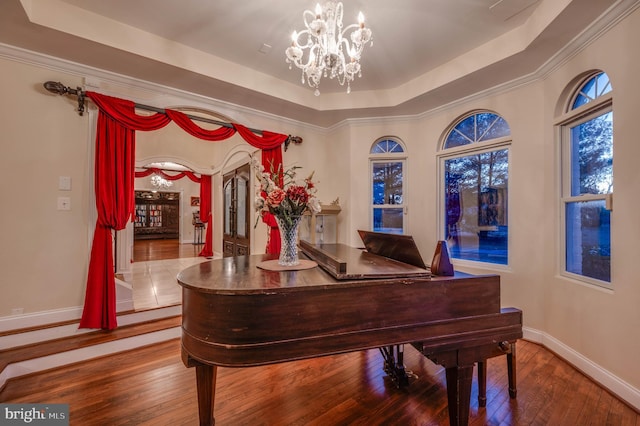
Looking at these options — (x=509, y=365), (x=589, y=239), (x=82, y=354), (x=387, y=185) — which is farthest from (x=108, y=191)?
(x=589, y=239)

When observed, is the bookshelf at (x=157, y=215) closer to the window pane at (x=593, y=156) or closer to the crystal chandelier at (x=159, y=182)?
the crystal chandelier at (x=159, y=182)

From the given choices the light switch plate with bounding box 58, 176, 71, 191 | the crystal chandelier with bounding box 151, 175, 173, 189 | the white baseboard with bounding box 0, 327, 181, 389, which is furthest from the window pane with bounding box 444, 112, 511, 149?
the crystal chandelier with bounding box 151, 175, 173, 189

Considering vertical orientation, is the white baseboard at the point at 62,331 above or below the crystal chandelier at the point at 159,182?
below

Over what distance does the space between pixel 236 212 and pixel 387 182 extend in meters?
3.12

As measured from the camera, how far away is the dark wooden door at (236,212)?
16.4 ft

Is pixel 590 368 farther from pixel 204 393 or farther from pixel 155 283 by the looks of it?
pixel 155 283

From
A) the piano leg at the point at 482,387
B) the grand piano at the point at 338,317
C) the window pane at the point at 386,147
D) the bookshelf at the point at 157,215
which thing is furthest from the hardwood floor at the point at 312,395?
the bookshelf at the point at 157,215

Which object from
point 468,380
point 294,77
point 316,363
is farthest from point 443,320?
point 294,77

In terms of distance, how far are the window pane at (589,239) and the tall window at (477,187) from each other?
0.64 meters

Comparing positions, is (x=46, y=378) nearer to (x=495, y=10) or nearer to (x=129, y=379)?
(x=129, y=379)

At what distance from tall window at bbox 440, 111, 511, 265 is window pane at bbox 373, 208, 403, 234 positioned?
65cm

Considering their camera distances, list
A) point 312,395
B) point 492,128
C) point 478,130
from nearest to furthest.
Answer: point 312,395, point 492,128, point 478,130

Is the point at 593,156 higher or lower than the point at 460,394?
higher

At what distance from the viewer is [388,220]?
423cm
